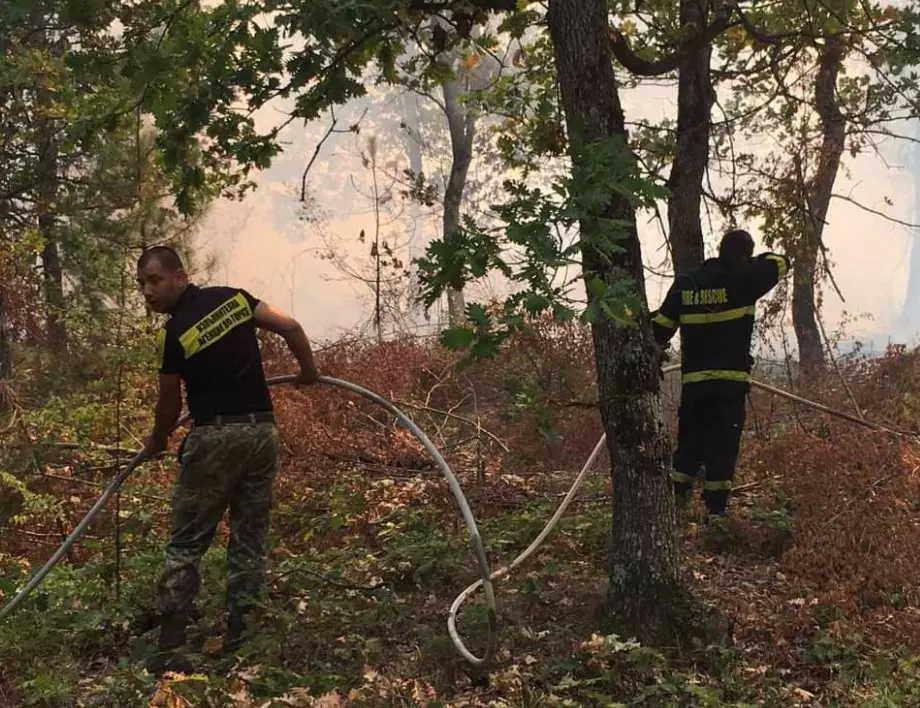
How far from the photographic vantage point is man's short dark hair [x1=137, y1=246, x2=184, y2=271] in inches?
141

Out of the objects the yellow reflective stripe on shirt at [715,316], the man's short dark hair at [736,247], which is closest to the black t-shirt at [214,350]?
the yellow reflective stripe on shirt at [715,316]

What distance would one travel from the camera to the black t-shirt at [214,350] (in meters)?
3.51

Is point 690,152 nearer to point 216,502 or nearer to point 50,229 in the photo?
point 216,502

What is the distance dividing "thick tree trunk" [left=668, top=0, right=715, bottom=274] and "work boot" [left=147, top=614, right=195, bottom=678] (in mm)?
4399

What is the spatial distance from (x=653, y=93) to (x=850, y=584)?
199ft

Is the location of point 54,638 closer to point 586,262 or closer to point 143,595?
point 143,595

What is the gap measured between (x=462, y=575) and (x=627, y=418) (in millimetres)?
1672

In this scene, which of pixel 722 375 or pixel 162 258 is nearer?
pixel 162 258

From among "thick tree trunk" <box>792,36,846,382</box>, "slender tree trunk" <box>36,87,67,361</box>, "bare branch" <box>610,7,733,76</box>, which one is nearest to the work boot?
"bare branch" <box>610,7,733,76</box>

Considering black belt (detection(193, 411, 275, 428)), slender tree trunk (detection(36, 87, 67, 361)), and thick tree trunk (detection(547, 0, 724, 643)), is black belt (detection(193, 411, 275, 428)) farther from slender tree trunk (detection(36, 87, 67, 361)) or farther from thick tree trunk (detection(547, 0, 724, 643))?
slender tree trunk (detection(36, 87, 67, 361))

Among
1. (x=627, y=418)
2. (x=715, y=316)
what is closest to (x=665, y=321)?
(x=715, y=316)

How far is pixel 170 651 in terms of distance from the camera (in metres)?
3.53

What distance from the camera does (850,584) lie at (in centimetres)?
404

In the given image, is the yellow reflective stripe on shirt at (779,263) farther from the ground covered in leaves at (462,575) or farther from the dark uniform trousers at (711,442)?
the ground covered in leaves at (462,575)
